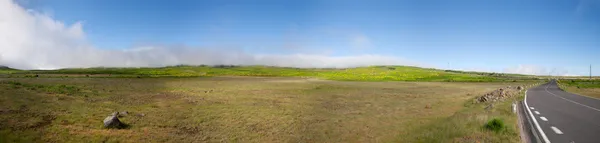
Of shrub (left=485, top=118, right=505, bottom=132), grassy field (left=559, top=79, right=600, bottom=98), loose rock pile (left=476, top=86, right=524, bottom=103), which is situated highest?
shrub (left=485, top=118, right=505, bottom=132)

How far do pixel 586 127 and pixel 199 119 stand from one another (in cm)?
1936

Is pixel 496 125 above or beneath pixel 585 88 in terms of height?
above

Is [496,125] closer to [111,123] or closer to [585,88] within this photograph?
[111,123]

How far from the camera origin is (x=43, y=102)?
19969 mm

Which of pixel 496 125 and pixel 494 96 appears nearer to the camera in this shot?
pixel 496 125

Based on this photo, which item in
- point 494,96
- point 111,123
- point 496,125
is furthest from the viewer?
point 494,96

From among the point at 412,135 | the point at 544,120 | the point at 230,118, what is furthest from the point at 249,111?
the point at 544,120

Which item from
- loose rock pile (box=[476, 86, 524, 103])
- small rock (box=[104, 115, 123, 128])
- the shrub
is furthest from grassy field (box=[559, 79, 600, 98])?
small rock (box=[104, 115, 123, 128])

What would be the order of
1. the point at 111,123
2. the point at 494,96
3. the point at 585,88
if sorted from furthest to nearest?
1. the point at 585,88
2. the point at 494,96
3. the point at 111,123

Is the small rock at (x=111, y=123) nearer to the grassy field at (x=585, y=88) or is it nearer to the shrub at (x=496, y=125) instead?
the shrub at (x=496, y=125)

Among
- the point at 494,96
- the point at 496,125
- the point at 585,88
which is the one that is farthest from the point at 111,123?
the point at 585,88

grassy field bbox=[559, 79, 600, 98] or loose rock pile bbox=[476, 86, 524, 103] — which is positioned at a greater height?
loose rock pile bbox=[476, 86, 524, 103]

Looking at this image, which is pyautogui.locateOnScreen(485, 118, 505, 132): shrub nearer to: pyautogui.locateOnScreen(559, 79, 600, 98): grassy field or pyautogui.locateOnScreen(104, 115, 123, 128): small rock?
pyautogui.locateOnScreen(104, 115, 123, 128): small rock

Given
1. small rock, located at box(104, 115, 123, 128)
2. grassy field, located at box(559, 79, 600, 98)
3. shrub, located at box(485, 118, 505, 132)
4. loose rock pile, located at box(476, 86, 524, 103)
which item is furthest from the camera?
grassy field, located at box(559, 79, 600, 98)
